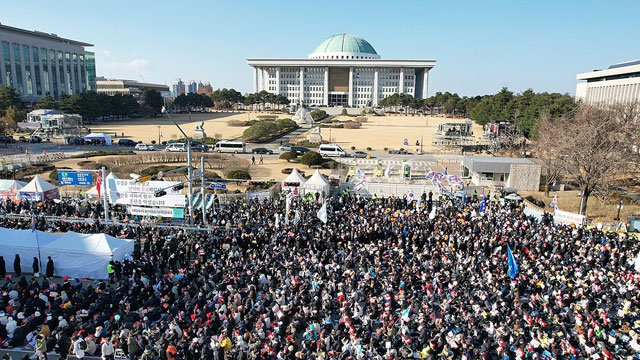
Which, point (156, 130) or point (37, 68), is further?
point (37, 68)

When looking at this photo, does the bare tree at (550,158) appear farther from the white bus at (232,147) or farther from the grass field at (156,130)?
the grass field at (156,130)

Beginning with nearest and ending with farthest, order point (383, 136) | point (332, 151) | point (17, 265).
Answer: point (17, 265) < point (332, 151) < point (383, 136)

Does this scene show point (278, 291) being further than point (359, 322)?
Yes

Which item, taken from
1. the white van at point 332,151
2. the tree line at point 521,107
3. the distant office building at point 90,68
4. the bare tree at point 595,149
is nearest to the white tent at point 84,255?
the bare tree at point 595,149

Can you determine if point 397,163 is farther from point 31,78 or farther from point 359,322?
point 31,78

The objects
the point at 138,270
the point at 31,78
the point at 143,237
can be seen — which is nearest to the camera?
the point at 138,270

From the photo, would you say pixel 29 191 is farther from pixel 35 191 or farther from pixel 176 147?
pixel 176 147

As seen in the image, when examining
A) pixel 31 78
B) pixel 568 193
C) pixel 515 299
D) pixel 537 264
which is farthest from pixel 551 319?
pixel 31 78

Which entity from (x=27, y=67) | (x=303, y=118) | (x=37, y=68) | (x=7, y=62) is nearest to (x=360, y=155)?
(x=303, y=118)
